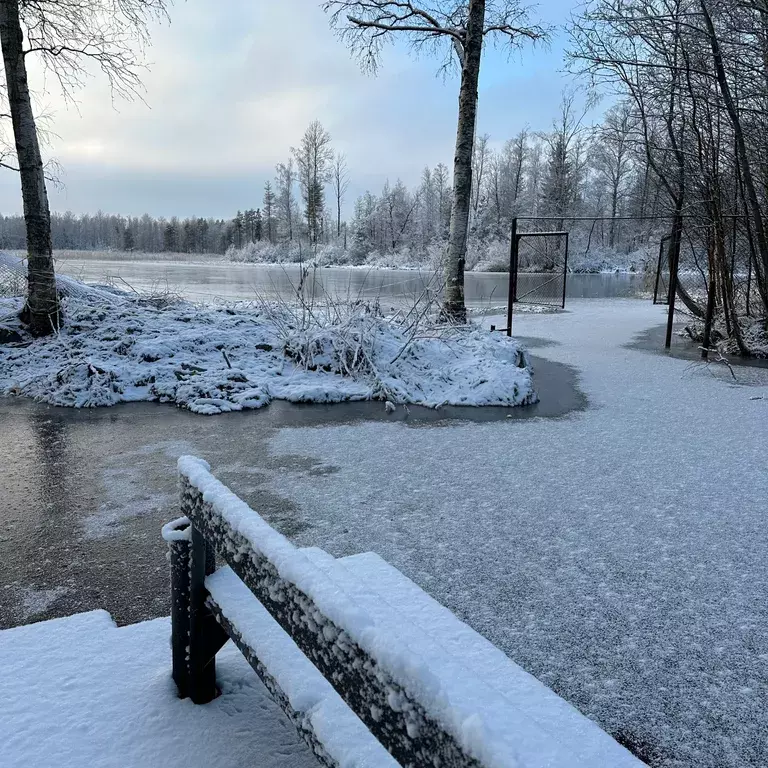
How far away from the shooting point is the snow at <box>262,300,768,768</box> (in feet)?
7.34

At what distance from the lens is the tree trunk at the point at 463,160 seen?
33.3ft

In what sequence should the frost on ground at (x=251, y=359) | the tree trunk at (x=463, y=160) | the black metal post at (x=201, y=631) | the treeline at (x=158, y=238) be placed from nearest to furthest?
the black metal post at (x=201, y=631) → the frost on ground at (x=251, y=359) → the tree trunk at (x=463, y=160) → the treeline at (x=158, y=238)

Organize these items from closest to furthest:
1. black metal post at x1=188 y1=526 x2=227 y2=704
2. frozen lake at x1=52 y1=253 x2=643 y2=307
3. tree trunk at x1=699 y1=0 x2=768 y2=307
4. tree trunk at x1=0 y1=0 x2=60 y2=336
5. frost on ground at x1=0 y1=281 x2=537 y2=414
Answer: black metal post at x1=188 y1=526 x2=227 y2=704, frost on ground at x1=0 y1=281 x2=537 y2=414, tree trunk at x1=0 y1=0 x2=60 y2=336, tree trunk at x1=699 y1=0 x2=768 y2=307, frozen lake at x1=52 y1=253 x2=643 y2=307

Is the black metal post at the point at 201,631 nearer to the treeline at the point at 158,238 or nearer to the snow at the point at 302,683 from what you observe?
the snow at the point at 302,683

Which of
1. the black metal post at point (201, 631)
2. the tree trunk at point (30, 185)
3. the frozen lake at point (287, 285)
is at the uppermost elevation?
the tree trunk at point (30, 185)

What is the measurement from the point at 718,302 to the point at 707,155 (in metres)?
3.56

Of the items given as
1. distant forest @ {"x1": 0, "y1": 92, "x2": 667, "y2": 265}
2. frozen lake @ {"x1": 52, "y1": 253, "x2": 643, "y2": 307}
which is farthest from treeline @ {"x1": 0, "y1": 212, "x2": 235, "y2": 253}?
frozen lake @ {"x1": 52, "y1": 253, "x2": 643, "y2": 307}

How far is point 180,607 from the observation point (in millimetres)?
1827

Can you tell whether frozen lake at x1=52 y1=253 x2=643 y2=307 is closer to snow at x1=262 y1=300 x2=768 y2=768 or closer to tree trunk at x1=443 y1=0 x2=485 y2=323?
tree trunk at x1=443 y1=0 x2=485 y2=323

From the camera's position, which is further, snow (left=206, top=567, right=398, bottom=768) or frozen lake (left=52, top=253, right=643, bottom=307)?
frozen lake (left=52, top=253, right=643, bottom=307)

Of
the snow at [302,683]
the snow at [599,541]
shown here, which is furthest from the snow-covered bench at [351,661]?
the snow at [599,541]

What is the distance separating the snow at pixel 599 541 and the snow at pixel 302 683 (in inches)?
48.8

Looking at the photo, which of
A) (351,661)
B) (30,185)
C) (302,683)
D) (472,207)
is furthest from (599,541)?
(472,207)

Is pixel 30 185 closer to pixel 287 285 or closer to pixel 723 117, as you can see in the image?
pixel 723 117
